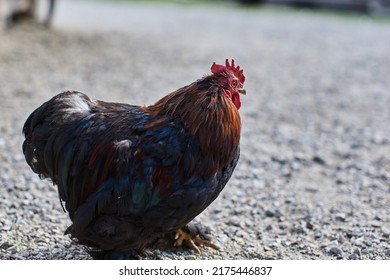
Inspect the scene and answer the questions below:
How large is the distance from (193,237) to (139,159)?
101cm

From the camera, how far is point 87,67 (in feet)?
33.5

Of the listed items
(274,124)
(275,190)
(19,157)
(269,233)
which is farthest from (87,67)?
(269,233)

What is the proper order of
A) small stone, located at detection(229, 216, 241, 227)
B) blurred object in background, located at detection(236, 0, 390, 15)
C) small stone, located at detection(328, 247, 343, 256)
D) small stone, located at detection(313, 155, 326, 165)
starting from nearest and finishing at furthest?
small stone, located at detection(328, 247, 343, 256) < small stone, located at detection(229, 216, 241, 227) < small stone, located at detection(313, 155, 326, 165) < blurred object in background, located at detection(236, 0, 390, 15)

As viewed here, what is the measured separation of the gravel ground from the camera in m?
4.55

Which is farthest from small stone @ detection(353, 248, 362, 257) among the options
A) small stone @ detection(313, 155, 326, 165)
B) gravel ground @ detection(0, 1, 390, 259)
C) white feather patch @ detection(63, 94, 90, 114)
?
small stone @ detection(313, 155, 326, 165)

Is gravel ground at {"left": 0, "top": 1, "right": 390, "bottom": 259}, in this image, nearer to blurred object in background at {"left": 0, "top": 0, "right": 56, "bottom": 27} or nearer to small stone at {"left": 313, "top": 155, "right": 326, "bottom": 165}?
small stone at {"left": 313, "top": 155, "right": 326, "bottom": 165}

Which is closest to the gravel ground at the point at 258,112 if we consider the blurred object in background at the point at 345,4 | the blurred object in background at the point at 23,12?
the blurred object in background at the point at 23,12

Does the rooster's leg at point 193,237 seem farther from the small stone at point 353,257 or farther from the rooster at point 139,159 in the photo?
the small stone at point 353,257

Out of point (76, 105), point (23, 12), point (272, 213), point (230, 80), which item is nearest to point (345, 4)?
point (23, 12)

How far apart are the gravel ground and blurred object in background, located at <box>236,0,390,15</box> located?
2.96m

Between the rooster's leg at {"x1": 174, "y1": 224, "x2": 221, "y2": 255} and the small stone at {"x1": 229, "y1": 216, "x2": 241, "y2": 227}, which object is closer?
the rooster's leg at {"x1": 174, "y1": 224, "x2": 221, "y2": 255}

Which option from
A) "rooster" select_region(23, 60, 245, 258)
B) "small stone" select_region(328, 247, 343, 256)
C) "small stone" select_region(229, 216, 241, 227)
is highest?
"rooster" select_region(23, 60, 245, 258)

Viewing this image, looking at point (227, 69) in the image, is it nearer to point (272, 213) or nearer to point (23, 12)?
point (272, 213)
